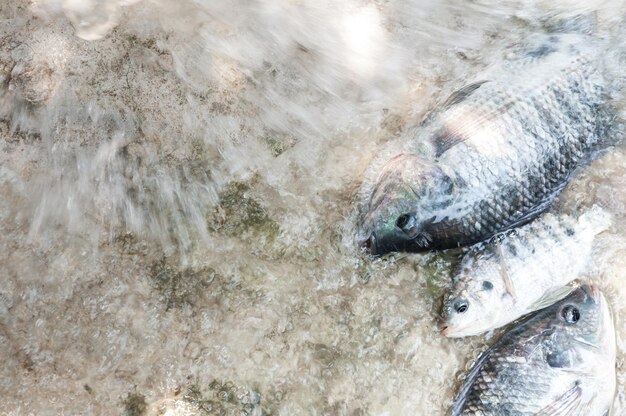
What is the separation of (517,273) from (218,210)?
1543 mm

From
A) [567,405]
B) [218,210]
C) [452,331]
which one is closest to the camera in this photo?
[567,405]

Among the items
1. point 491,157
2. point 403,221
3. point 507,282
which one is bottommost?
point 507,282

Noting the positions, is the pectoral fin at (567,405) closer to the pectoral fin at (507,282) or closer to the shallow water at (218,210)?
the shallow water at (218,210)

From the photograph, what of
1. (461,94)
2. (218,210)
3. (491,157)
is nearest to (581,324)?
(491,157)

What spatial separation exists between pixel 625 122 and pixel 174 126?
239 centimetres

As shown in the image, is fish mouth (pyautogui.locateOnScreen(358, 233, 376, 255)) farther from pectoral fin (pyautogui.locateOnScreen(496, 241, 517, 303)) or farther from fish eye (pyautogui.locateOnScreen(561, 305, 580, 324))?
fish eye (pyautogui.locateOnScreen(561, 305, 580, 324))

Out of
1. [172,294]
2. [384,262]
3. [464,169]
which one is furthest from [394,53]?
[172,294]

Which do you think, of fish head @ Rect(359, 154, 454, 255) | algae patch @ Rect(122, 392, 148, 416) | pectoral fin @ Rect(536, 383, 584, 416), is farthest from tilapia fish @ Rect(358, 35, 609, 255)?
→ algae patch @ Rect(122, 392, 148, 416)

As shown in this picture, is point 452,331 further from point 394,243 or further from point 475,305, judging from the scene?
point 394,243

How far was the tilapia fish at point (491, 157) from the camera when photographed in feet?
9.15

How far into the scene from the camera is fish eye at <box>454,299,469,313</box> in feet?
9.35

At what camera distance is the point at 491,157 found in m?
2.79

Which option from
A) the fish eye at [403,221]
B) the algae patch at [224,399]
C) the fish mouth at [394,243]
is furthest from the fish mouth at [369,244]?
the algae patch at [224,399]

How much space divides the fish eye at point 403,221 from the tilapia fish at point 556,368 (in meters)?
0.81
